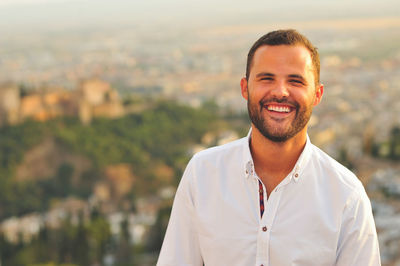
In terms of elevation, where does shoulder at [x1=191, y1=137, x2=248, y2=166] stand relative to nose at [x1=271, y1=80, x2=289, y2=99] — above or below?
below

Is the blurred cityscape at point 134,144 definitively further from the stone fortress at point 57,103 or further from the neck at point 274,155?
the neck at point 274,155

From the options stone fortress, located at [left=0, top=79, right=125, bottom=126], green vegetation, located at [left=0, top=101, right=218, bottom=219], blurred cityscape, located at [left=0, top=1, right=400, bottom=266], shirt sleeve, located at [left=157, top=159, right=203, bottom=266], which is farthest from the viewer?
stone fortress, located at [left=0, top=79, right=125, bottom=126]

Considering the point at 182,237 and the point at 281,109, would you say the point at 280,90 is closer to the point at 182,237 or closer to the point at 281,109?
the point at 281,109

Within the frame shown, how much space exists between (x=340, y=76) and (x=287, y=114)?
38002 mm

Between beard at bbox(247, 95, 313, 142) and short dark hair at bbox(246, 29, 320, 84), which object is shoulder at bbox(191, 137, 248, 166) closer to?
beard at bbox(247, 95, 313, 142)

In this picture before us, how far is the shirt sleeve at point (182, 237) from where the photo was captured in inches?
37.0

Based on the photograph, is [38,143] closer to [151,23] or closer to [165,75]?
[165,75]

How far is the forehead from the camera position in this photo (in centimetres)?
86

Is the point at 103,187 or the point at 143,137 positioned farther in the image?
the point at 143,137

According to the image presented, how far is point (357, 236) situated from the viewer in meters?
0.83

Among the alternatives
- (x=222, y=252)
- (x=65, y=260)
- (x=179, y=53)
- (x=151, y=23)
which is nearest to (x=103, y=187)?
(x=65, y=260)

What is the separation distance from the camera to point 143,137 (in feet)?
73.6

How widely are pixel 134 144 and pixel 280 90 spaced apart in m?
21.5

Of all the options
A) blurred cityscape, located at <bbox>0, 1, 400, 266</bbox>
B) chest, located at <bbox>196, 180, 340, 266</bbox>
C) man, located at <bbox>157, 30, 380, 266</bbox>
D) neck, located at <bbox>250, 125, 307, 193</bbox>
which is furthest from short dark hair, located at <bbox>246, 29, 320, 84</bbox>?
blurred cityscape, located at <bbox>0, 1, 400, 266</bbox>
